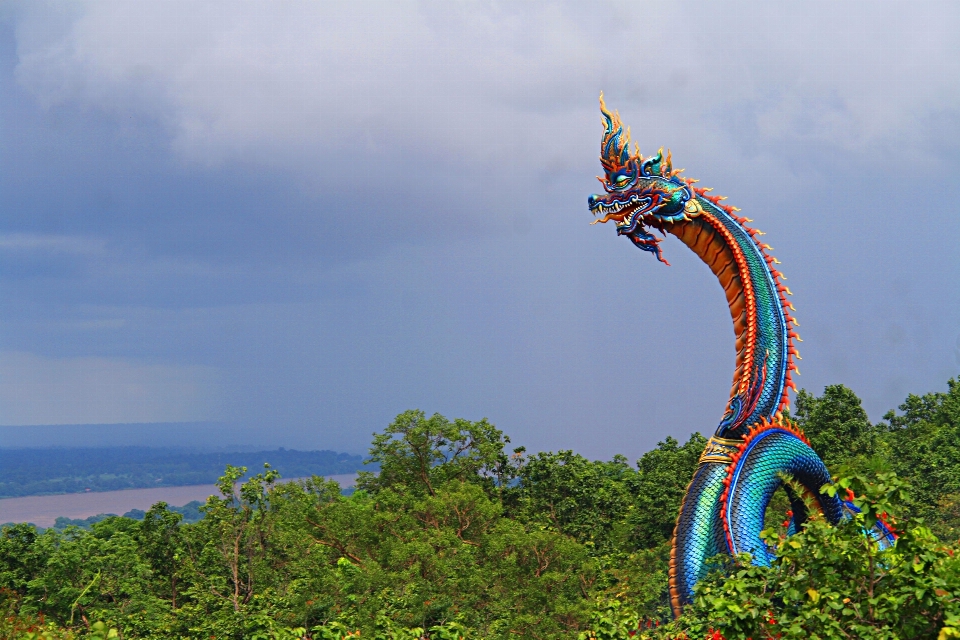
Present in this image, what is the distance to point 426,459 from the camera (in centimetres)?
1973

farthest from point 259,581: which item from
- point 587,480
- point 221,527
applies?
point 587,480

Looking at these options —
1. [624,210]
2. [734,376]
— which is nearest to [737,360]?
[734,376]

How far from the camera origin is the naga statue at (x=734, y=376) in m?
11.5

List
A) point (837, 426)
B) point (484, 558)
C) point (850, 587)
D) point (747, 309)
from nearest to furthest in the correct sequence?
point (850, 587), point (747, 309), point (484, 558), point (837, 426)

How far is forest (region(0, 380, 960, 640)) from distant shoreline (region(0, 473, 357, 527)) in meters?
102

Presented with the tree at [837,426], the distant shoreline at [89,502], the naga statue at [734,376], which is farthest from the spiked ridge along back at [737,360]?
the distant shoreline at [89,502]

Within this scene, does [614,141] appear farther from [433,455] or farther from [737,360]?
[433,455]

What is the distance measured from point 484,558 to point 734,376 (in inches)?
215

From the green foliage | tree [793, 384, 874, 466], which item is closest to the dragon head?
the green foliage

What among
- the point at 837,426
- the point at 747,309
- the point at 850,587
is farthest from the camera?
the point at 837,426

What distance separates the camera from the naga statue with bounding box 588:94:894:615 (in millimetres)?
11477

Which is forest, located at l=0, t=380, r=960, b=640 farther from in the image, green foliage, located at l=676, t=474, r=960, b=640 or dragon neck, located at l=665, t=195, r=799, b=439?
dragon neck, located at l=665, t=195, r=799, b=439

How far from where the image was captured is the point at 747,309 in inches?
500

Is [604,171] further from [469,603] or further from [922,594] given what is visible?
[922,594]
